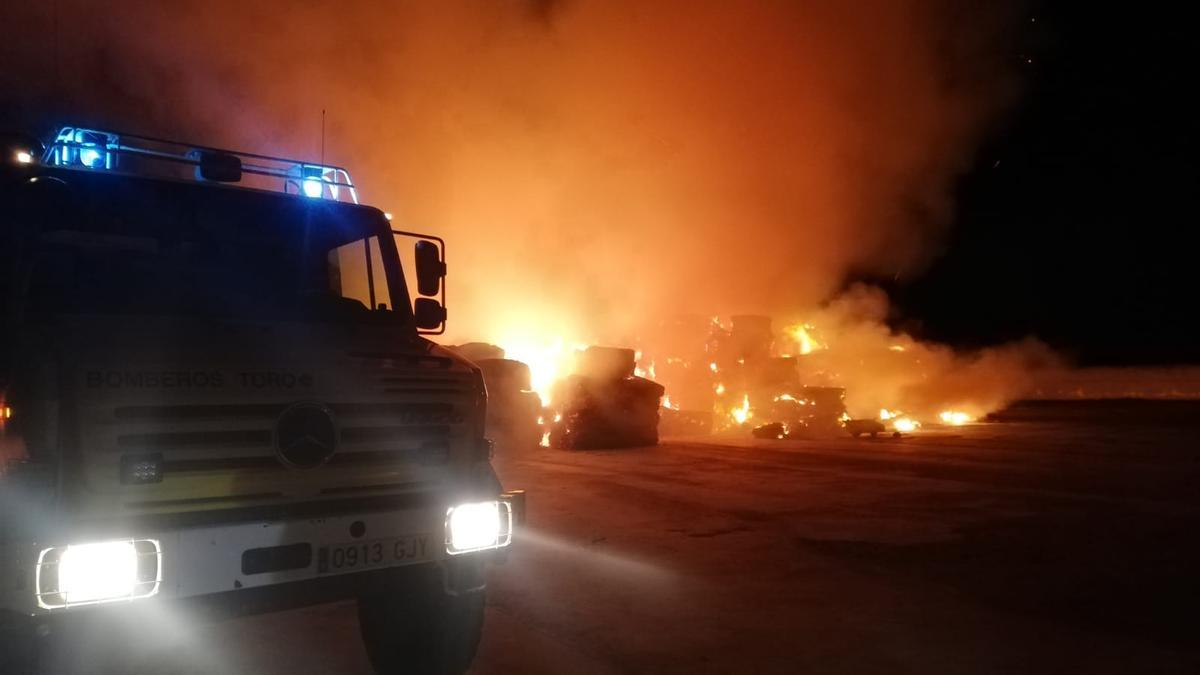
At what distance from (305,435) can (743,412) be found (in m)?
17.8

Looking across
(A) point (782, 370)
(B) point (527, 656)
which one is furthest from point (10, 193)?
(A) point (782, 370)

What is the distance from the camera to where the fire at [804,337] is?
24.1 meters

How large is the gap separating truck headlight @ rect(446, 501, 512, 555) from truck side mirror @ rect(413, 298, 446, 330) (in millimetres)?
1241

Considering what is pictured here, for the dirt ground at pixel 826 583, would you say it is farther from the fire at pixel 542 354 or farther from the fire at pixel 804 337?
the fire at pixel 804 337

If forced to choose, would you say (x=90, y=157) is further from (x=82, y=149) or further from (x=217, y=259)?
(x=217, y=259)

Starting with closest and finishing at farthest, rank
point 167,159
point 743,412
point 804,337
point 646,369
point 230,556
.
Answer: point 230,556 < point 167,159 < point 743,412 < point 646,369 < point 804,337

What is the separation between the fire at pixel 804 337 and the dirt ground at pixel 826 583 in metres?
13.2

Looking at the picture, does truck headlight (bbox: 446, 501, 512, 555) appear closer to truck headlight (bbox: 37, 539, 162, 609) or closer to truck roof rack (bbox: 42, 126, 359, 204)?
truck headlight (bbox: 37, 539, 162, 609)

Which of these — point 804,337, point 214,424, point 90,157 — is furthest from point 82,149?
point 804,337

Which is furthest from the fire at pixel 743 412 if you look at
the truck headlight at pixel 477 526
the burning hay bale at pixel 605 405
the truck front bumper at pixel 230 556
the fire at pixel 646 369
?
the truck front bumper at pixel 230 556

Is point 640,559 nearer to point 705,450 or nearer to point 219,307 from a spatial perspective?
point 219,307

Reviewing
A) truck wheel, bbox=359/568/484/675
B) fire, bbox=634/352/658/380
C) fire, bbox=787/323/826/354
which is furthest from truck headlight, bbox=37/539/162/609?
fire, bbox=787/323/826/354

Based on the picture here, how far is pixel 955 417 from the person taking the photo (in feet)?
81.1

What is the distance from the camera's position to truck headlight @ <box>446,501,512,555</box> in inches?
132
